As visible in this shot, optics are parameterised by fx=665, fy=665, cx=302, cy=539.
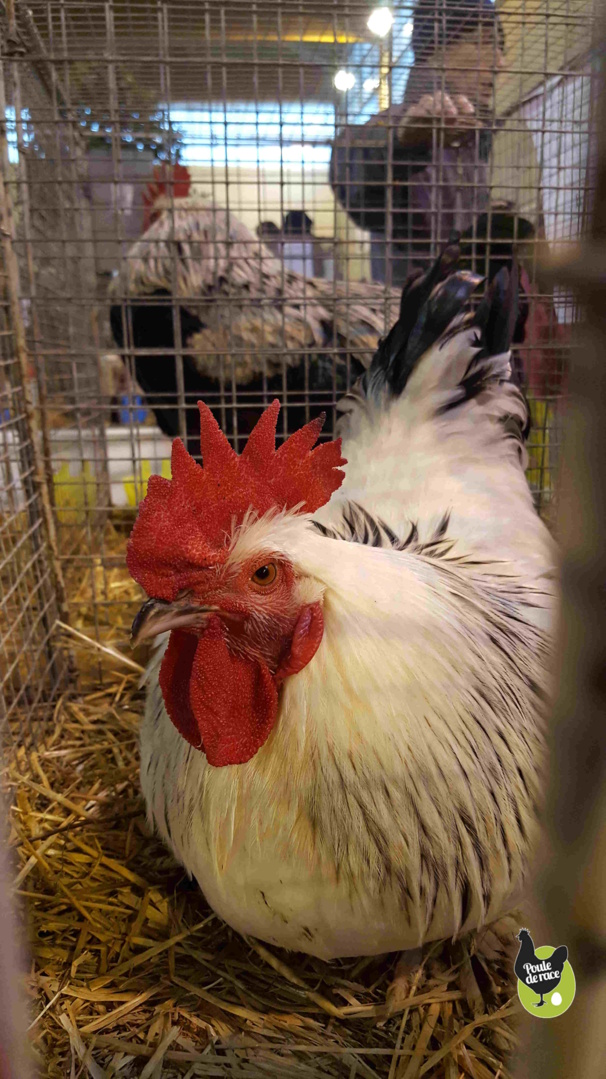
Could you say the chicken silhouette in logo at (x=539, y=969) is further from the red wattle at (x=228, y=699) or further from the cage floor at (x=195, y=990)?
the cage floor at (x=195, y=990)

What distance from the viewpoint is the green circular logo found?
54cm

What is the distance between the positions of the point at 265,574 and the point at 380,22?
117 inches

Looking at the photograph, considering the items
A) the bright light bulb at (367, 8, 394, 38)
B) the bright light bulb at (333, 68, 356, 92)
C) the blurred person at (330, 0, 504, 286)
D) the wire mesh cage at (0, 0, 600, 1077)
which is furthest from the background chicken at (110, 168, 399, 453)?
the bright light bulb at (367, 8, 394, 38)

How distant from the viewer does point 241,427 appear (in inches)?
153

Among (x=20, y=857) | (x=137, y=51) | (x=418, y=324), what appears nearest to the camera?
(x=20, y=857)

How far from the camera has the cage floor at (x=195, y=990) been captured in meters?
1.43

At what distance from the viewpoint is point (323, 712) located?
1.23 metres

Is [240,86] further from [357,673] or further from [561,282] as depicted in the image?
[561,282]

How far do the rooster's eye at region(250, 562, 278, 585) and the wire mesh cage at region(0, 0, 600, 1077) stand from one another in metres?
0.60

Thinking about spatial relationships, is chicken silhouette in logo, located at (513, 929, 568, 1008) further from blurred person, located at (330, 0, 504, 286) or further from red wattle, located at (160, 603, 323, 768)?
blurred person, located at (330, 0, 504, 286)

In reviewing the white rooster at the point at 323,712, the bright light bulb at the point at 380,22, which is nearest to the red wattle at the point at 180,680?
the white rooster at the point at 323,712

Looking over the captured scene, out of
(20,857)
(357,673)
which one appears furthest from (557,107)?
(20,857)

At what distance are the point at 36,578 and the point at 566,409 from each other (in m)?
2.59

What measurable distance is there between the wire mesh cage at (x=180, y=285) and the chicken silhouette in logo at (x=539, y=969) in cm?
91
